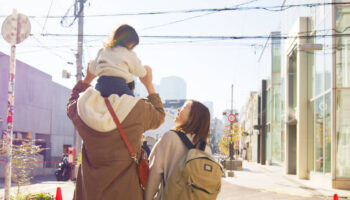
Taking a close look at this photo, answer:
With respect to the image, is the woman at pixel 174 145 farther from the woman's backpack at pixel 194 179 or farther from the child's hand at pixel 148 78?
the child's hand at pixel 148 78

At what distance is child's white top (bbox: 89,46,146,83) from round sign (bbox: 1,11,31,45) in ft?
11.2

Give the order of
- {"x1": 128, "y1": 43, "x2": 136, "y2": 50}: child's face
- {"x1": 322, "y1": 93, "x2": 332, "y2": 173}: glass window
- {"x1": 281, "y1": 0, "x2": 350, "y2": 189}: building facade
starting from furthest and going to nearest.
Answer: {"x1": 322, "y1": 93, "x2": 332, "y2": 173}: glass window, {"x1": 281, "y1": 0, "x2": 350, "y2": 189}: building facade, {"x1": 128, "y1": 43, "x2": 136, "y2": 50}: child's face

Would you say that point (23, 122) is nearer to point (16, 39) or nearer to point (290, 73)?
point (290, 73)

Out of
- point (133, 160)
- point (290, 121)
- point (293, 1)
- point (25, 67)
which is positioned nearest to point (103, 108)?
point (133, 160)

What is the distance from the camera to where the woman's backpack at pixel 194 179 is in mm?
2223

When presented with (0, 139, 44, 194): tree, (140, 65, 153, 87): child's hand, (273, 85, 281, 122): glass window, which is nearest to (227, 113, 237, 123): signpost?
(273, 85, 281, 122): glass window

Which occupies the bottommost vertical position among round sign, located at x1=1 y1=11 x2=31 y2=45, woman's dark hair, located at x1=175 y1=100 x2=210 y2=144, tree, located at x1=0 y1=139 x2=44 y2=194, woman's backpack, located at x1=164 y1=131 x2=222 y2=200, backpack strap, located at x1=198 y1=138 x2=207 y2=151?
tree, located at x1=0 y1=139 x2=44 y2=194

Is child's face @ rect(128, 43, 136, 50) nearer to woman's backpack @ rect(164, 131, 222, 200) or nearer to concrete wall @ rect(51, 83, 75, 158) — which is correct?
woman's backpack @ rect(164, 131, 222, 200)

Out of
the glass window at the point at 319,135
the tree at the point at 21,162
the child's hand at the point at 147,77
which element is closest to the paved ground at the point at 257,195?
the glass window at the point at 319,135

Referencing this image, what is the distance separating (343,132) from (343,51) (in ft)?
11.1

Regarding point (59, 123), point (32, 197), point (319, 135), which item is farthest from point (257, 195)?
point (59, 123)

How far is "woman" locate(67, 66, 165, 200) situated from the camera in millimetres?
2021

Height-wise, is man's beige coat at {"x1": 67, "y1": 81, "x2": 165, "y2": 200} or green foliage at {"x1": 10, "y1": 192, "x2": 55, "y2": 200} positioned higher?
man's beige coat at {"x1": 67, "y1": 81, "x2": 165, "y2": 200}

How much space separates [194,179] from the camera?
2.23 meters
